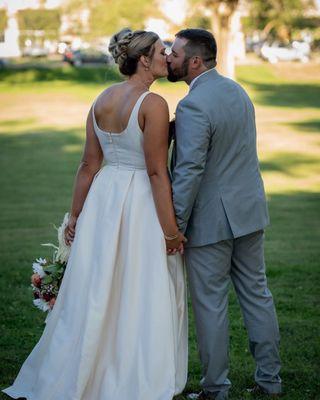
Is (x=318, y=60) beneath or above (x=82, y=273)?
beneath

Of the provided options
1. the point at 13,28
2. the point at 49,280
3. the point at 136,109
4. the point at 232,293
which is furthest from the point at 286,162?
the point at 13,28

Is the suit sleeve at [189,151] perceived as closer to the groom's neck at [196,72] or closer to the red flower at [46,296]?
the groom's neck at [196,72]

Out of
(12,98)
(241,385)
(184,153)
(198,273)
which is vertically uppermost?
(184,153)

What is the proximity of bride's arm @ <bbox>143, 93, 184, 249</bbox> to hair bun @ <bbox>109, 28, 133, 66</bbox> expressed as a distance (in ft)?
0.92

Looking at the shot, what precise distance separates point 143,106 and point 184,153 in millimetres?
341

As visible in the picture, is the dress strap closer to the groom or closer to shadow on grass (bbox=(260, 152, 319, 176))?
the groom

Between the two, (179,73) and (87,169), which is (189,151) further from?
(87,169)

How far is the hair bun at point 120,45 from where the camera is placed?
201 inches

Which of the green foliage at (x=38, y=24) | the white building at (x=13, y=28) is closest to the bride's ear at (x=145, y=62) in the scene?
the white building at (x=13, y=28)

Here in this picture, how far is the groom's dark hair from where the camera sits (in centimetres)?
515

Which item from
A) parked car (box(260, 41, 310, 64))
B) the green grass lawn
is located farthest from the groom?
parked car (box(260, 41, 310, 64))

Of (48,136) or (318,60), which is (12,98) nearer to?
(48,136)

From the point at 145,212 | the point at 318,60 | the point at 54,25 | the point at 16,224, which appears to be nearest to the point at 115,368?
the point at 145,212

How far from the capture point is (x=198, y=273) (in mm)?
5281
